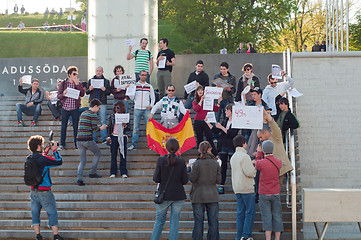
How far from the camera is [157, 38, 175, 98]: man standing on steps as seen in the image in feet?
53.6

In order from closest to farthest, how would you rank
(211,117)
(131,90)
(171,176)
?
(171,176), (211,117), (131,90)

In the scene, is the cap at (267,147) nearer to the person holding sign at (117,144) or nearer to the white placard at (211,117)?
the white placard at (211,117)

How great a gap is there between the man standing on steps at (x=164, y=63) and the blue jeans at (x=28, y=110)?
330 cm

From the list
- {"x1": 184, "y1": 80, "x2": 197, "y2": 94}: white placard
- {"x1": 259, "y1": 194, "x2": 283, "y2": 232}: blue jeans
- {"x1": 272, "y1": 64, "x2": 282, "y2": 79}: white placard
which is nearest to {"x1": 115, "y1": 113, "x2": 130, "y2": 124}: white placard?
{"x1": 184, "y1": 80, "x2": 197, "y2": 94}: white placard

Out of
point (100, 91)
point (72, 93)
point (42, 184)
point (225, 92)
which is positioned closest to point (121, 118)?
point (72, 93)

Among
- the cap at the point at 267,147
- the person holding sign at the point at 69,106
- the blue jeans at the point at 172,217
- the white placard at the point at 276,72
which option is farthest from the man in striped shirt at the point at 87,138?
the cap at the point at 267,147

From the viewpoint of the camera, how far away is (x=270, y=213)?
10.7m

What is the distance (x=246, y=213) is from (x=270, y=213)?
417 millimetres

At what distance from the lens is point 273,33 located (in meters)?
32.9

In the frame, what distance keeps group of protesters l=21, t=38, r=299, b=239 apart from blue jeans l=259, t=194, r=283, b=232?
17 millimetres

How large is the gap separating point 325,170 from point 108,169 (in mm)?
5173

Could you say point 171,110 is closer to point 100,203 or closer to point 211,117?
point 211,117

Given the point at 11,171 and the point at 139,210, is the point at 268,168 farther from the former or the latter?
the point at 11,171

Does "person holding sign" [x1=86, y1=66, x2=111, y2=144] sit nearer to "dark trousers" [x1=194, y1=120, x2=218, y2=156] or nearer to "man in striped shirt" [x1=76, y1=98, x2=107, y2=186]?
"man in striped shirt" [x1=76, y1=98, x2=107, y2=186]
